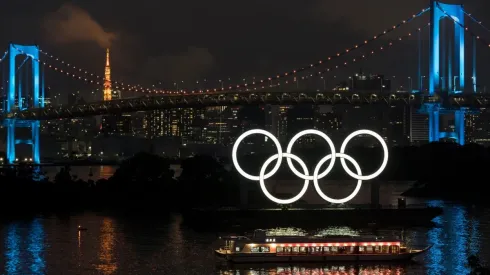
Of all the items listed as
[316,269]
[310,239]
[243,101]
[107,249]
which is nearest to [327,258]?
[310,239]

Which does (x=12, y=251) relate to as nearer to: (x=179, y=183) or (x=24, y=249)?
(x=24, y=249)

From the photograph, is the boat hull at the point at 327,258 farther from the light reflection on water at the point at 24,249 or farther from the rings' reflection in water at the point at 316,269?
the light reflection on water at the point at 24,249

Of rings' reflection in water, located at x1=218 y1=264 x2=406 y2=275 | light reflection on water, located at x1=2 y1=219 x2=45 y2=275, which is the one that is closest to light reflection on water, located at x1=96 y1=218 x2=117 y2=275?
light reflection on water, located at x1=2 y1=219 x2=45 y2=275

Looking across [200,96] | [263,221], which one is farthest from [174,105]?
[263,221]

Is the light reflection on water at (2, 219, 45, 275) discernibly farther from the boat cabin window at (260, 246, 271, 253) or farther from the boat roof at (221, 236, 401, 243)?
the boat cabin window at (260, 246, 271, 253)

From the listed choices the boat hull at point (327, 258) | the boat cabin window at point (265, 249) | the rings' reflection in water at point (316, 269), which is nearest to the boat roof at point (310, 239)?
the boat cabin window at point (265, 249)

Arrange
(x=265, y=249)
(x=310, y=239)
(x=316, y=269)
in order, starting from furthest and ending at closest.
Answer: (x=310, y=239), (x=265, y=249), (x=316, y=269)

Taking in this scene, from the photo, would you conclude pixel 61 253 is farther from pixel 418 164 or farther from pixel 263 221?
pixel 418 164
